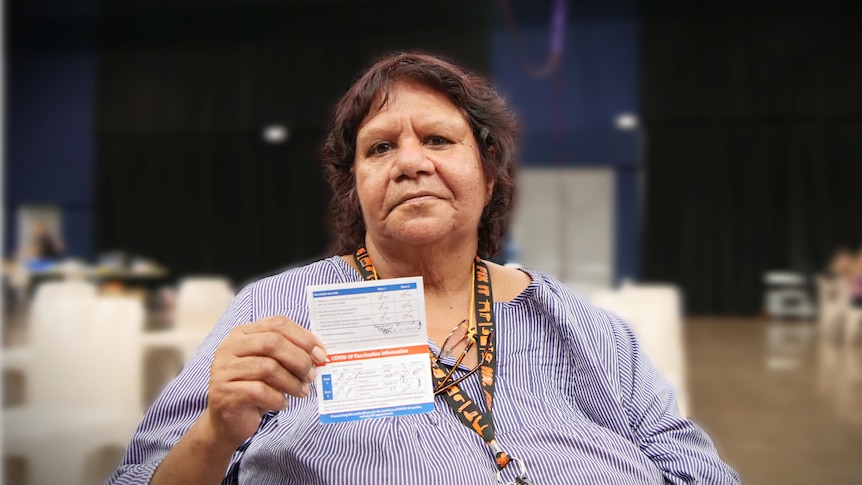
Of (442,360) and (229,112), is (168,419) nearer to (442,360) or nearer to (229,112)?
(442,360)

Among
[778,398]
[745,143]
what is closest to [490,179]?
[778,398]

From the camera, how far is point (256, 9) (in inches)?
146

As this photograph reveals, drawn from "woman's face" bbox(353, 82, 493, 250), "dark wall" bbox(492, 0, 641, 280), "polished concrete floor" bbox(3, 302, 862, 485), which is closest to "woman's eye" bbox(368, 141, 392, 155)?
"woman's face" bbox(353, 82, 493, 250)

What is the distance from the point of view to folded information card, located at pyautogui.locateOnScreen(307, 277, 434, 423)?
860mm

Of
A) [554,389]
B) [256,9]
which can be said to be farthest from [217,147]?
[554,389]

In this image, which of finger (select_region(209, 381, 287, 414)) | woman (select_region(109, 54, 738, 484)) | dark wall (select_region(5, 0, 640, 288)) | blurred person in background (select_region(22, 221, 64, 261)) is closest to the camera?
finger (select_region(209, 381, 287, 414))

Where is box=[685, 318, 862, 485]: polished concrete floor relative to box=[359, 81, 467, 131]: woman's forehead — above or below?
below

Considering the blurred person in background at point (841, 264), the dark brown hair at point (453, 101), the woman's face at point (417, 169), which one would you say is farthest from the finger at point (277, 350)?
the blurred person in background at point (841, 264)

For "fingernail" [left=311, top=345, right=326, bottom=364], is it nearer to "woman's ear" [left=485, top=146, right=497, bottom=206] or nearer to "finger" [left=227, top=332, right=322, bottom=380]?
"finger" [left=227, top=332, right=322, bottom=380]

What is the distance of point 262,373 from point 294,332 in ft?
0.20

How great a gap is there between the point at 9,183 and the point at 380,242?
2780 mm

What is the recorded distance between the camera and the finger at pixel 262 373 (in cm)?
82

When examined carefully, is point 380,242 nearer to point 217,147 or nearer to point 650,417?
point 650,417

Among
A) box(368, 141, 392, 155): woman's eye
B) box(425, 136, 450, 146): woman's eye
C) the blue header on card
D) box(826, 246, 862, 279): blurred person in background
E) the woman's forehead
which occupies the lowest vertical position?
box(826, 246, 862, 279): blurred person in background
